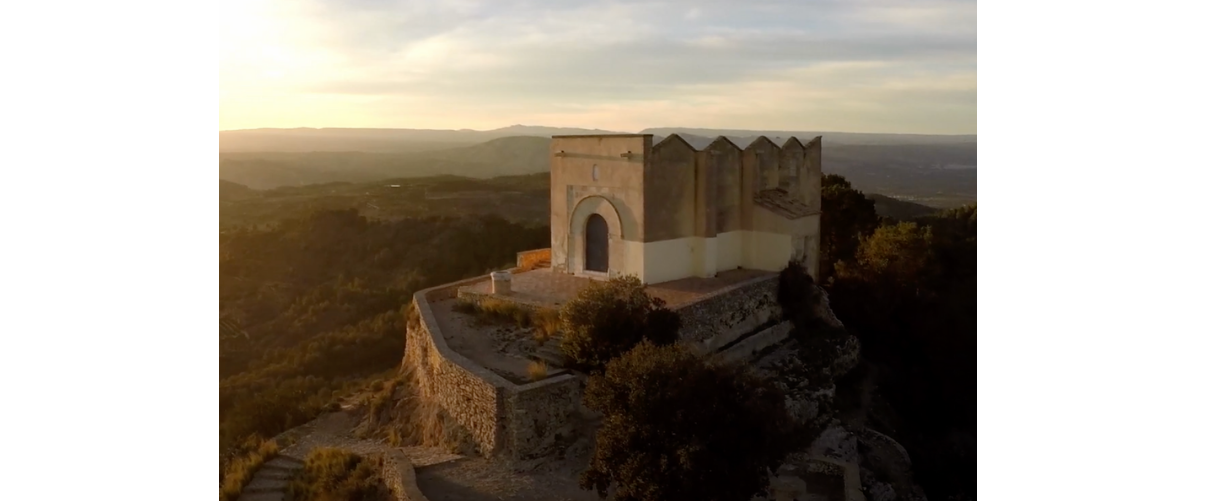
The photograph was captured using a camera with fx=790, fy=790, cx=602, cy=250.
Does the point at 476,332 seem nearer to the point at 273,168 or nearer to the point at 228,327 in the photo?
the point at 228,327

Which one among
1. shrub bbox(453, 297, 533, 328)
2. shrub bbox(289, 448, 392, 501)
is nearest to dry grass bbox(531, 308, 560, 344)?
shrub bbox(453, 297, 533, 328)

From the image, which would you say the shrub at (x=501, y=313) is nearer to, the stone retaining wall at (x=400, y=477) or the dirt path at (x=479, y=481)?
the dirt path at (x=479, y=481)

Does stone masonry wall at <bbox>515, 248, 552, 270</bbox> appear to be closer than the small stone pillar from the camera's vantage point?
No

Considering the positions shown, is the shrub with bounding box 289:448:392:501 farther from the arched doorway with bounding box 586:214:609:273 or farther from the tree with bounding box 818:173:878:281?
the tree with bounding box 818:173:878:281

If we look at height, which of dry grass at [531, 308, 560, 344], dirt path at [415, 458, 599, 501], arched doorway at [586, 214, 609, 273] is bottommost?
dirt path at [415, 458, 599, 501]

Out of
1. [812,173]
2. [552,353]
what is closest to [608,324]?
[552,353]
